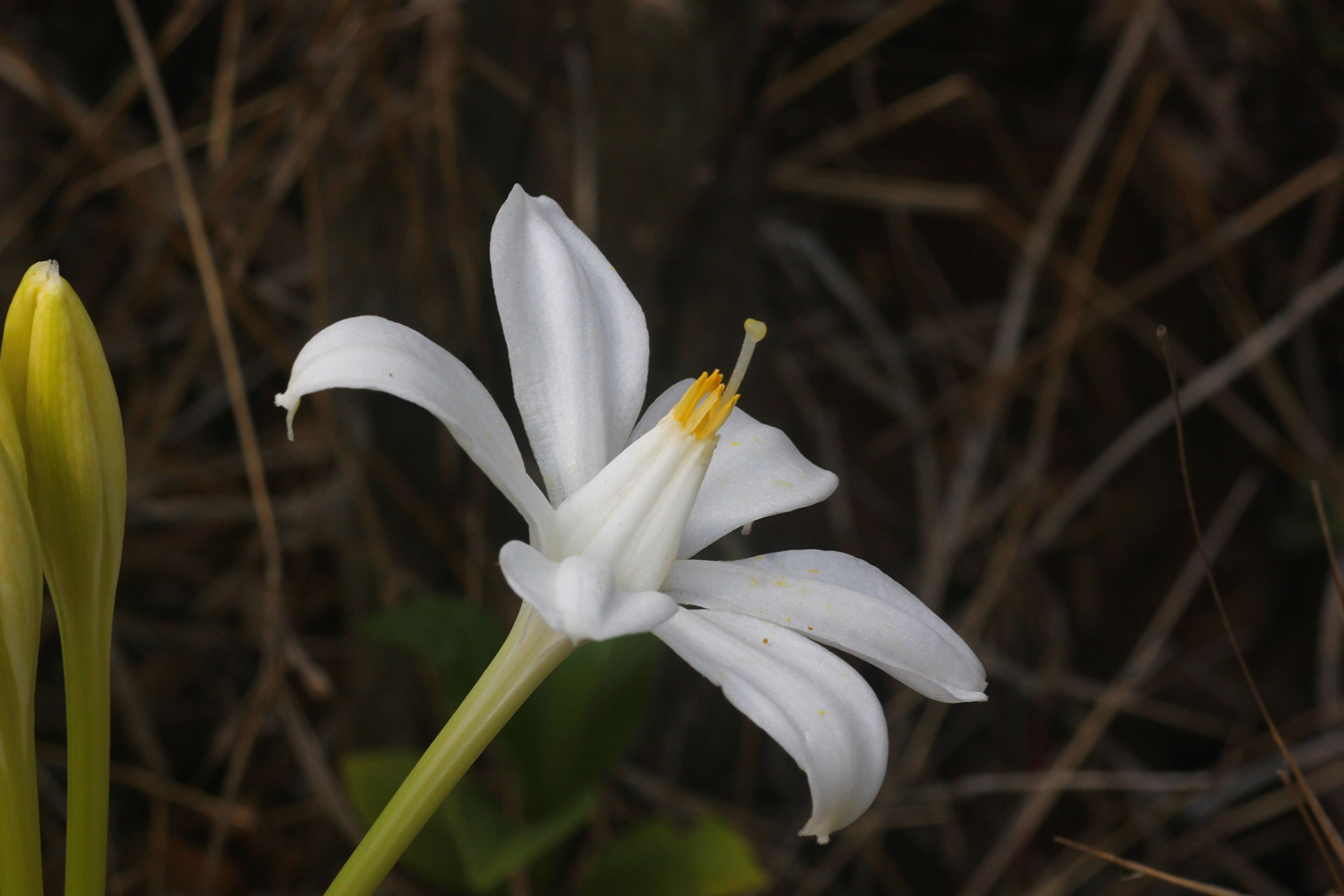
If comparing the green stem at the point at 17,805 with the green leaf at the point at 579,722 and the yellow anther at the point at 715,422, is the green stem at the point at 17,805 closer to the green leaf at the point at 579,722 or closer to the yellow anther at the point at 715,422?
the yellow anther at the point at 715,422

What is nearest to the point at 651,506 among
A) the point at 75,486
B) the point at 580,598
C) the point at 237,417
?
the point at 580,598

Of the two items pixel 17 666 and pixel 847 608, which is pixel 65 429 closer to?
pixel 17 666

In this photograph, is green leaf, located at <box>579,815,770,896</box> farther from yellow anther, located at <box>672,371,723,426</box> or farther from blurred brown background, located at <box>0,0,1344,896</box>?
yellow anther, located at <box>672,371,723,426</box>

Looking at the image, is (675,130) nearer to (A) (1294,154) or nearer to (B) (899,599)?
(B) (899,599)

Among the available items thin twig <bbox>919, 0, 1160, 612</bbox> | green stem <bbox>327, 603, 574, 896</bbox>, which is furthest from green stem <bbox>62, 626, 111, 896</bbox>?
thin twig <bbox>919, 0, 1160, 612</bbox>

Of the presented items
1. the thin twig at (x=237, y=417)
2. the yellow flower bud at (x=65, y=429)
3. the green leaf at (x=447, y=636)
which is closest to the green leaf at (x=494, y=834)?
the green leaf at (x=447, y=636)

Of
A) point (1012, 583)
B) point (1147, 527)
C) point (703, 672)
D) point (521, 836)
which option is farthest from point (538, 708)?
point (1147, 527)

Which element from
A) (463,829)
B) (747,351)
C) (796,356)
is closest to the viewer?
(747,351)
